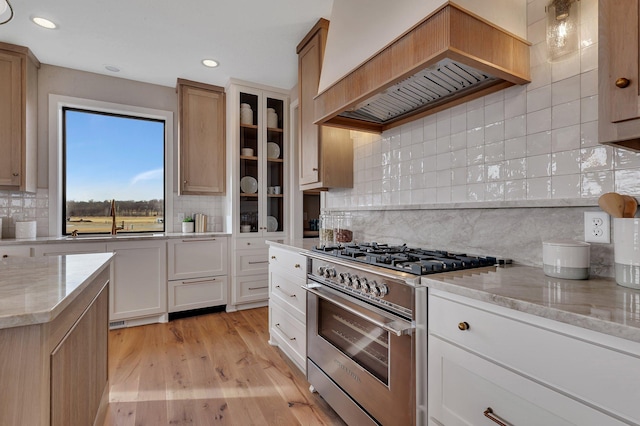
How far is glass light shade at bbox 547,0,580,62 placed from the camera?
1.24 m

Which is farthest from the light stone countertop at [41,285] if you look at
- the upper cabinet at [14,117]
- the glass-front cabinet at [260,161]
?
the glass-front cabinet at [260,161]

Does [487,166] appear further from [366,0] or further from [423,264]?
[366,0]

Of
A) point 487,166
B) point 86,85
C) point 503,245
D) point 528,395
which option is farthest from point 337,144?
point 86,85

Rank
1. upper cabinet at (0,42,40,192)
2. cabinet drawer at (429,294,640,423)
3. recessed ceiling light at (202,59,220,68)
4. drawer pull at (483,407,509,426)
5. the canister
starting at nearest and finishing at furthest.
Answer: cabinet drawer at (429,294,640,423) → drawer pull at (483,407,509,426) → the canister → upper cabinet at (0,42,40,192) → recessed ceiling light at (202,59,220,68)

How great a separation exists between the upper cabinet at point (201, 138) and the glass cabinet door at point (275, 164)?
0.54 metres

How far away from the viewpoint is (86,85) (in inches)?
131

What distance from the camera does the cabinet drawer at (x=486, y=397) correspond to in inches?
29.4

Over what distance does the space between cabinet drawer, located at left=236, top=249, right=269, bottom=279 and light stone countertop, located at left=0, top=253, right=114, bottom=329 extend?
1908mm

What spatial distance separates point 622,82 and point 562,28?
61cm

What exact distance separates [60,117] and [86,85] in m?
0.43

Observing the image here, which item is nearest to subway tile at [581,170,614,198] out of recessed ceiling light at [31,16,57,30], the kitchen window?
recessed ceiling light at [31,16,57,30]

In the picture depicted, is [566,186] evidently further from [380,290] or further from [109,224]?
[109,224]

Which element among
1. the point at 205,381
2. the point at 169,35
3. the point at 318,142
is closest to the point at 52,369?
the point at 205,381

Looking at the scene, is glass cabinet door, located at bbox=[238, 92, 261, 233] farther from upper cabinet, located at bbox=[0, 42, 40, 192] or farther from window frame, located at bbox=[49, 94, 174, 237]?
upper cabinet, located at bbox=[0, 42, 40, 192]
